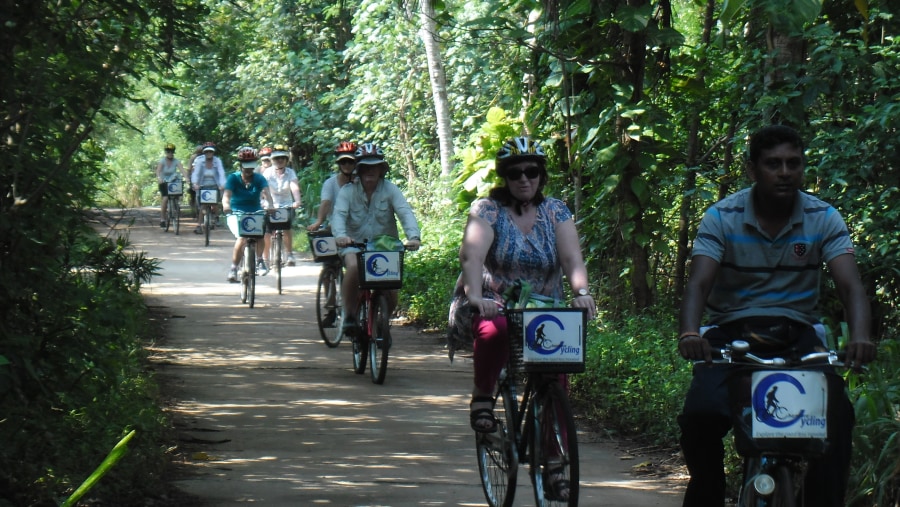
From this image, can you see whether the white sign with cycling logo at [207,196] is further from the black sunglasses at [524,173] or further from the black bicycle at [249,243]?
the black sunglasses at [524,173]

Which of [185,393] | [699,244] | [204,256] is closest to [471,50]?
[204,256]

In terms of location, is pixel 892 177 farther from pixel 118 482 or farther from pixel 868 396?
pixel 118 482

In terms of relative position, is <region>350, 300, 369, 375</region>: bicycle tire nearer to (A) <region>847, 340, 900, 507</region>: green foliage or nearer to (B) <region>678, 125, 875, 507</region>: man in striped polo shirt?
(A) <region>847, 340, 900, 507</region>: green foliage

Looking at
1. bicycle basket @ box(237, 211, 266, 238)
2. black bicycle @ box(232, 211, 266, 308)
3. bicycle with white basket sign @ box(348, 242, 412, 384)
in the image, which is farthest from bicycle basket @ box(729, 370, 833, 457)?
bicycle basket @ box(237, 211, 266, 238)

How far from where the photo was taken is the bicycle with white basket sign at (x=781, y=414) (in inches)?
168

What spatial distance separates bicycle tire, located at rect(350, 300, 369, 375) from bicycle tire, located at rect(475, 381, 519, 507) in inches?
180

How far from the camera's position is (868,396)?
6.41 metres

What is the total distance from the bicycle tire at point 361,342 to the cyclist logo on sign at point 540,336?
5.49m

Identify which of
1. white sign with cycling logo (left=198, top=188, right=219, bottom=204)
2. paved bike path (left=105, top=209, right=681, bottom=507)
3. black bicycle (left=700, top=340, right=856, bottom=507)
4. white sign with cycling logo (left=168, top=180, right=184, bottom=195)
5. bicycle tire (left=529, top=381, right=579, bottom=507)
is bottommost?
paved bike path (left=105, top=209, right=681, bottom=507)

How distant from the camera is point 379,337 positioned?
11.0 metres

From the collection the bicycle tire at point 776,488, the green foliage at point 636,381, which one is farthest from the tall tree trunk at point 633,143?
the bicycle tire at point 776,488

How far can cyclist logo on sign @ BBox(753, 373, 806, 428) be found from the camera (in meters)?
4.28

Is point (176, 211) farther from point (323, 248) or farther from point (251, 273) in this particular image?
point (323, 248)

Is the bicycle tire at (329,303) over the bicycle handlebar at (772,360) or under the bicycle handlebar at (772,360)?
under
